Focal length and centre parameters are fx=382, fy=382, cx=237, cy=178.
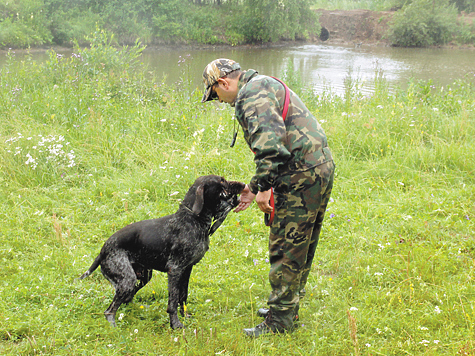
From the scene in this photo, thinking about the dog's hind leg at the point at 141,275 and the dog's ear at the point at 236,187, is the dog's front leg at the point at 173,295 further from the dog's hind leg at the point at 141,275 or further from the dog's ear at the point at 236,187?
the dog's ear at the point at 236,187

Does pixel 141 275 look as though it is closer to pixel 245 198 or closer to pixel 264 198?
pixel 245 198

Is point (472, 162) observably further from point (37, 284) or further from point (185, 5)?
point (185, 5)

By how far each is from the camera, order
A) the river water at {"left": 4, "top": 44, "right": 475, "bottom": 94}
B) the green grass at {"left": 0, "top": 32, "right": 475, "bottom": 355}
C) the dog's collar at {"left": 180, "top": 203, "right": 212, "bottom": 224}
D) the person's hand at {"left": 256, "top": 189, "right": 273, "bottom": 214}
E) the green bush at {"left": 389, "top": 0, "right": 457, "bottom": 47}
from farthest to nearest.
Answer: the green bush at {"left": 389, "top": 0, "right": 457, "bottom": 47} → the river water at {"left": 4, "top": 44, "right": 475, "bottom": 94} → the dog's collar at {"left": 180, "top": 203, "right": 212, "bottom": 224} → the green grass at {"left": 0, "top": 32, "right": 475, "bottom": 355} → the person's hand at {"left": 256, "top": 189, "right": 273, "bottom": 214}

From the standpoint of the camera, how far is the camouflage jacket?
2656 mm

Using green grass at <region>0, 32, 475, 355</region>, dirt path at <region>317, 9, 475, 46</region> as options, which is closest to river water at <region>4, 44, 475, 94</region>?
dirt path at <region>317, 9, 475, 46</region>

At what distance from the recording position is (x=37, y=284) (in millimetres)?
3738

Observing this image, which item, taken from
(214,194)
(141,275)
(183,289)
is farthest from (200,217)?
(141,275)

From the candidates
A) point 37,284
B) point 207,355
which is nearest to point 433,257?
point 207,355

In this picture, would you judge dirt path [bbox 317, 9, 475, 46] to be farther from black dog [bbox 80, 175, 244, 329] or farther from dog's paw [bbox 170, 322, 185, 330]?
dog's paw [bbox 170, 322, 185, 330]

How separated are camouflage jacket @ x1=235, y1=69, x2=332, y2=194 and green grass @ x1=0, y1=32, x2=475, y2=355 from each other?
115 centimetres

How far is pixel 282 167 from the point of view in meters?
2.93

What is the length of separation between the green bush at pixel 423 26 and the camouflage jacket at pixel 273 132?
108ft

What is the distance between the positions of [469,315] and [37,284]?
Answer: 3921 millimetres

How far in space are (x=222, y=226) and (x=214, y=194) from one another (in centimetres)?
164
